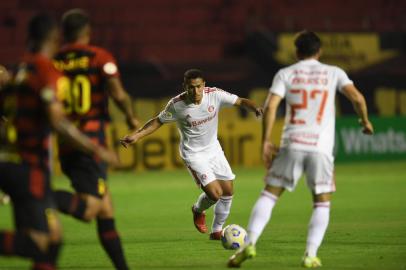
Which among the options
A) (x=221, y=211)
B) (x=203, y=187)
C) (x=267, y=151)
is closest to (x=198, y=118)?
(x=203, y=187)

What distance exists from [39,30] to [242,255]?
277 cm

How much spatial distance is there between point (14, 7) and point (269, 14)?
7765mm

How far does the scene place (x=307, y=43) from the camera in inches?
299

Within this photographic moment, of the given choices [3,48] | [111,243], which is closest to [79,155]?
[111,243]

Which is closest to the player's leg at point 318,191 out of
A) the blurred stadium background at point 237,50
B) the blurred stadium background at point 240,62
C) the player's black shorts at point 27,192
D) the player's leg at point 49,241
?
the player's leg at point 49,241

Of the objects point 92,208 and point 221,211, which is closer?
point 92,208

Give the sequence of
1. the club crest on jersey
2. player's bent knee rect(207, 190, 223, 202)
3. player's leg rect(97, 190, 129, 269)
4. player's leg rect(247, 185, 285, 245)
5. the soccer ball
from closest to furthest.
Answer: player's leg rect(97, 190, 129, 269), player's leg rect(247, 185, 285, 245), the soccer ball, player's bent knee rect(207, 190, 223, 202), the club crest on jersey

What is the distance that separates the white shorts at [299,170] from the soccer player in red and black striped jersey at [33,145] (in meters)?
2.16

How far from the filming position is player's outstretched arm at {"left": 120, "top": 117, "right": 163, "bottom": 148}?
934cm

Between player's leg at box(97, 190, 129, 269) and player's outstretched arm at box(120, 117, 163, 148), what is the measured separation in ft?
7.22

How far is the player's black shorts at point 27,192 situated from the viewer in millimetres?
5605

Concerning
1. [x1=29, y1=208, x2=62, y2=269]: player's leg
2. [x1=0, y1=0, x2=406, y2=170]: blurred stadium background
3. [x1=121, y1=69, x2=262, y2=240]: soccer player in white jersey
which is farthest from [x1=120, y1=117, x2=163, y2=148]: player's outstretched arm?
[x1=0, y1=0, x2=406, y2=170]: blurred stadium background

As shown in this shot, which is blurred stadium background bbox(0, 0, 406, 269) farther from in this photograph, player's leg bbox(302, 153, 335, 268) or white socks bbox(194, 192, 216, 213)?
player's leg bbox(302, 153, 335, 268)

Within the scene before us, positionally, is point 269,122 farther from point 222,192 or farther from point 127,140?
point 222,192
